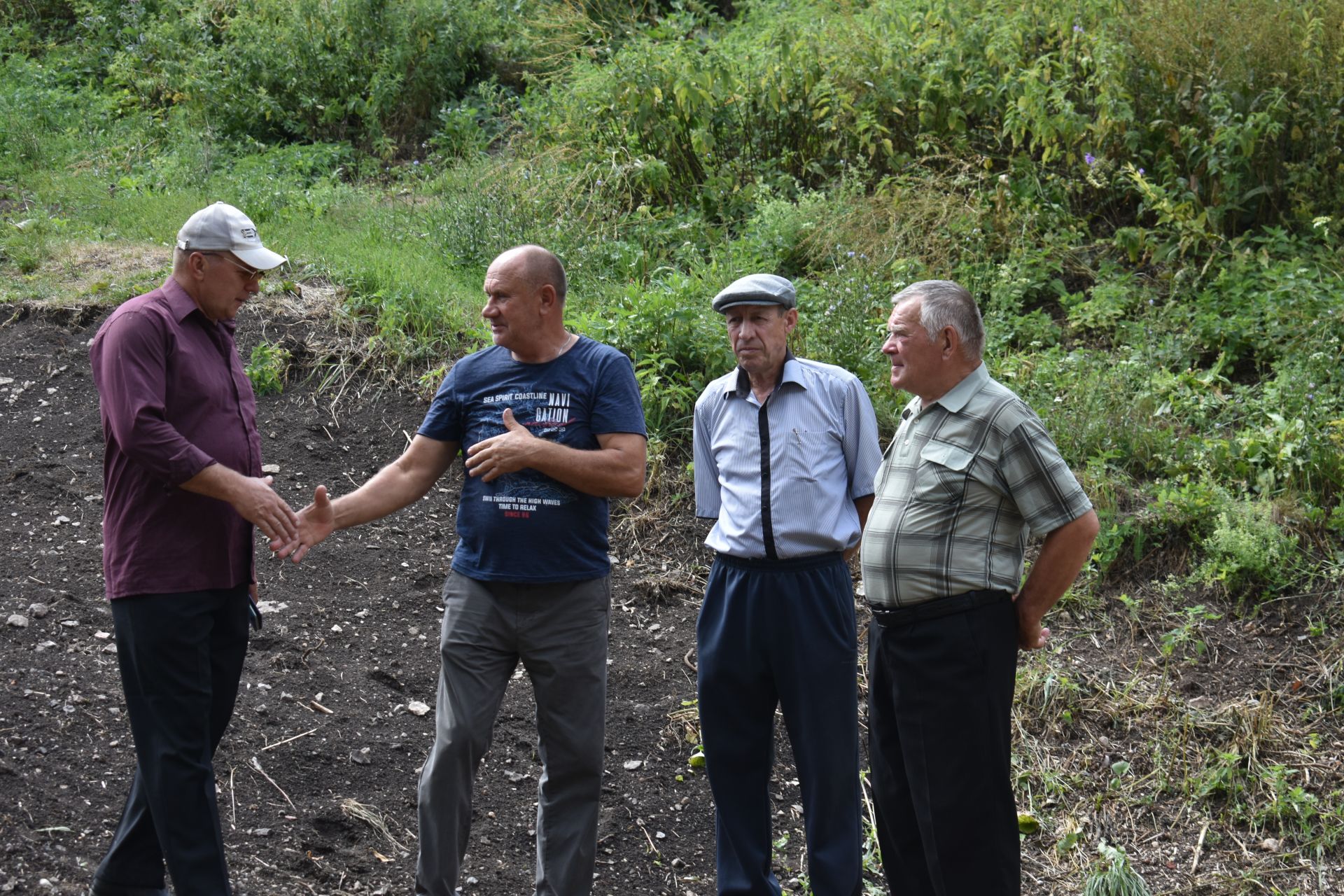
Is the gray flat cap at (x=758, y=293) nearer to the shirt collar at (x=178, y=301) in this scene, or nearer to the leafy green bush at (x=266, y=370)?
the shirt collar at (x=178, y=301)

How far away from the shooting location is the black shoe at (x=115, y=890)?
3.24 metres

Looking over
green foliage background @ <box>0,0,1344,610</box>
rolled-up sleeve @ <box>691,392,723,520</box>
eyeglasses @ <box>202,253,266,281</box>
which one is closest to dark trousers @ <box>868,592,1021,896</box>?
rolled-up sleeve @ <box>691,392,723,520</box>

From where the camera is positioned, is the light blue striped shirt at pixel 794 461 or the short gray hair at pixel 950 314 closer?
the short gray hair at pixel 950 314

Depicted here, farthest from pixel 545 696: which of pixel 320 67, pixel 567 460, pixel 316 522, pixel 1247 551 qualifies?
pixel 320 67

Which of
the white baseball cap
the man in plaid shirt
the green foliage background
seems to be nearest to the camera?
the man in plaid shirt

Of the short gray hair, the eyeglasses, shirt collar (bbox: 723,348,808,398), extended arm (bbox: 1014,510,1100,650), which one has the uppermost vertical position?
the eyeglasses

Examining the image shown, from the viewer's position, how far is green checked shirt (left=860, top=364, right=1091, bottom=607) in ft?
9.95

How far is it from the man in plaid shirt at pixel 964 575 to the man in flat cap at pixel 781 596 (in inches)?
10.7

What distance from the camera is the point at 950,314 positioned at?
3.16 meters

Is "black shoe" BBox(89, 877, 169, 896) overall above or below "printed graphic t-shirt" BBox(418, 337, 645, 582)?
below

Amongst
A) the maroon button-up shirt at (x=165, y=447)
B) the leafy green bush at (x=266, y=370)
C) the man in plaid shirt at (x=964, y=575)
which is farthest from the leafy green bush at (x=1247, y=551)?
the leafy green bush at (x=266, y=370)

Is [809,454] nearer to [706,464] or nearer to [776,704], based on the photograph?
[706,464]

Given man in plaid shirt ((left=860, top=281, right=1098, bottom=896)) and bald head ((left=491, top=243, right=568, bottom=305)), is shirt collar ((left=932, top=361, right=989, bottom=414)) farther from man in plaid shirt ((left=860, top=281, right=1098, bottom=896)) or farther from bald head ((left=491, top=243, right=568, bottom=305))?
bald head ((left=491, top=243, right=568, bottom=305))

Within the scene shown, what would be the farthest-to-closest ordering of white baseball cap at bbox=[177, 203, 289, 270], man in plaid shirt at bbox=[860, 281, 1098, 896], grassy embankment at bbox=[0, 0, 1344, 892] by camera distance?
grassy embankment at bbox=[0, 0, 1344, 892] → white baseball cap at bbox=[177, 203, 289, 270] → man in plaid shirt at bbox=[860, 281, 1098, 896]
